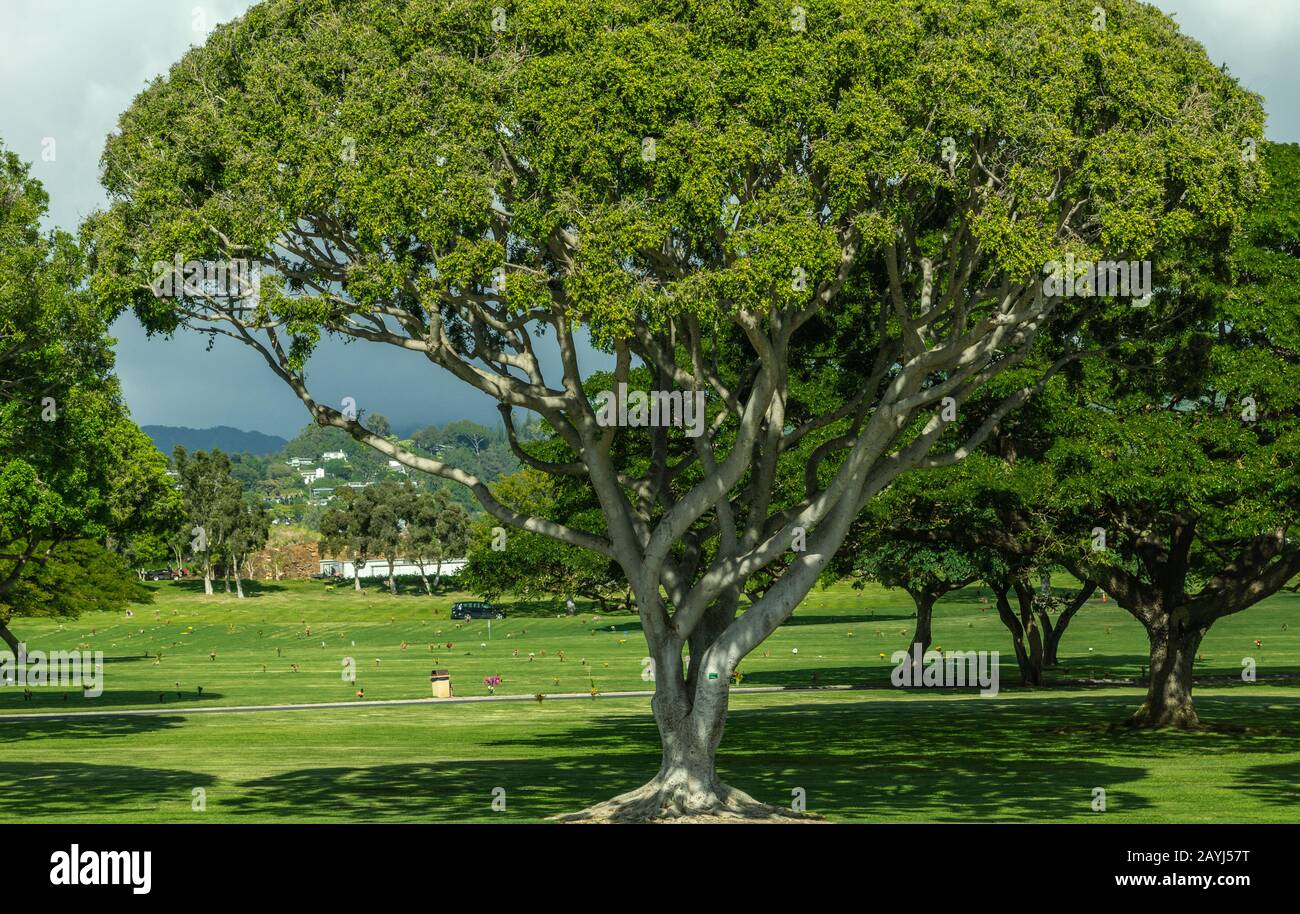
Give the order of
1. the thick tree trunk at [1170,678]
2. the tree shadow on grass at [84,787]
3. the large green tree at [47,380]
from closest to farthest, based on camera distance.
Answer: the tree shadow on grass at [84,787], the large green tree at [47,380], the thick tree trunk at [1170,678]

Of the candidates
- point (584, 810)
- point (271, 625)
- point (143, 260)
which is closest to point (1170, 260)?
point (584, 810)

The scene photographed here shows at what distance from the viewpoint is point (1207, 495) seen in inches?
1289

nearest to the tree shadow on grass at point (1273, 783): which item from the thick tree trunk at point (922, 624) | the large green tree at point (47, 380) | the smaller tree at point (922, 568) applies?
the smaller tree at point (922, 568)

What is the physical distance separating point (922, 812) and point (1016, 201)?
9647 mm

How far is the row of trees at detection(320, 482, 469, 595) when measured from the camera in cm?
17925

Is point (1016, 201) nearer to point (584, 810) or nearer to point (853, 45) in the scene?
point (853, 45)

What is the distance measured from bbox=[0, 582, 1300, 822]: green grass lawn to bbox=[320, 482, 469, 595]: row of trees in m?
89.8

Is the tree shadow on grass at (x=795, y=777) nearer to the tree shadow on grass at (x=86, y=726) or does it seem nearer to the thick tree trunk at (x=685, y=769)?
the thick tree trunk at (x=685, y=769)

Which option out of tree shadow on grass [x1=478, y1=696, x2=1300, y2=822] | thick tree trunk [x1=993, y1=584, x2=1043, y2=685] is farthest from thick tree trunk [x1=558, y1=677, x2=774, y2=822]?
thick tree trunk [x1=993, y1=584, x2=1043, y2=685]

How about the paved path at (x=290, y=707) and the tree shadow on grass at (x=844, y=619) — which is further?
the tree shadow on grass at (x=844, y=619)

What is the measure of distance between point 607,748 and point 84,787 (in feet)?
42.2

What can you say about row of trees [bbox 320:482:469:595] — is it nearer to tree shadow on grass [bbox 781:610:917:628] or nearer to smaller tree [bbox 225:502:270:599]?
smaller tree [bbox 225:502:270:599]

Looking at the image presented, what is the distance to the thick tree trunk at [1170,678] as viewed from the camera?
38875 millimetres

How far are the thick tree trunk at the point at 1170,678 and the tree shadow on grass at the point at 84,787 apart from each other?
23.9 meters
